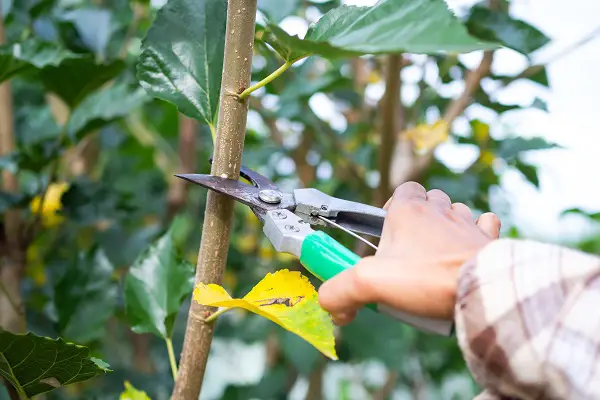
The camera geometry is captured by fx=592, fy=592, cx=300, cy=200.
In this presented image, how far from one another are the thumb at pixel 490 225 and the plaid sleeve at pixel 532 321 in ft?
0.17

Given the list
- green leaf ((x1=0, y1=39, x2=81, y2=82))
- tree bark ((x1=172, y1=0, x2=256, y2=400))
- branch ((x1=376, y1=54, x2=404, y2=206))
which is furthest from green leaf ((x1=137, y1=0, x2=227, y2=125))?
branch ((x1=376, y1=54, x2=404, y2=206))

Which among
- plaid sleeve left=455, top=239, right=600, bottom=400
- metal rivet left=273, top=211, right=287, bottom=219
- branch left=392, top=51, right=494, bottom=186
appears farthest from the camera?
branch left=392, top=51, right=494, bottom=186

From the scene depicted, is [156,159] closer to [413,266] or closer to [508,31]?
[508,31]

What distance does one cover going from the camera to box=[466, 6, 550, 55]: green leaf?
51 cm

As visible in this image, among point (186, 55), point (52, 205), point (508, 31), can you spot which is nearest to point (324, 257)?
point (186, 55)

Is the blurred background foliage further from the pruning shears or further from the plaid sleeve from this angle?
the plaid sleeve

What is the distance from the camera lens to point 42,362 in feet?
0.90

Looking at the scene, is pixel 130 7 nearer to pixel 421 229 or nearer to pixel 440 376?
pixel 421 229

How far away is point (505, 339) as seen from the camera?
0.61ft

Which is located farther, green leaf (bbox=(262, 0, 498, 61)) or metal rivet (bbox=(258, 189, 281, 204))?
metal rivet (bbox=(258, 189, 281, 204))

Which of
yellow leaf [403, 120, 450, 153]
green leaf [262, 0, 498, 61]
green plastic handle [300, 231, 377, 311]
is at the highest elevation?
green leaf [262, 0, 498, 61]

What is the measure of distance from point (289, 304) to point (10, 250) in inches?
13.4

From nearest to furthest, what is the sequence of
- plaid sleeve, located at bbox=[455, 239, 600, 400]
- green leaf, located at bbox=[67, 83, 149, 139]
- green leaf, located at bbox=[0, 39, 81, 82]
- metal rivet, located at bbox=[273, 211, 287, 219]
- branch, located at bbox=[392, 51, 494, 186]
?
plaid sleeve, located at bbox=[455, 239, 600, 400] → metal rivet, located at bbox=[273, 211, 287, 219] → green leaf, located at bbox=[0, 39, 81, 82] → green leaf, located at bbox=[67, 83, 149, 139] → branch, located at bbox=[392, 51, 494, 186]

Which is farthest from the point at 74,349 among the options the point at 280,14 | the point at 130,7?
the point at 130,7
